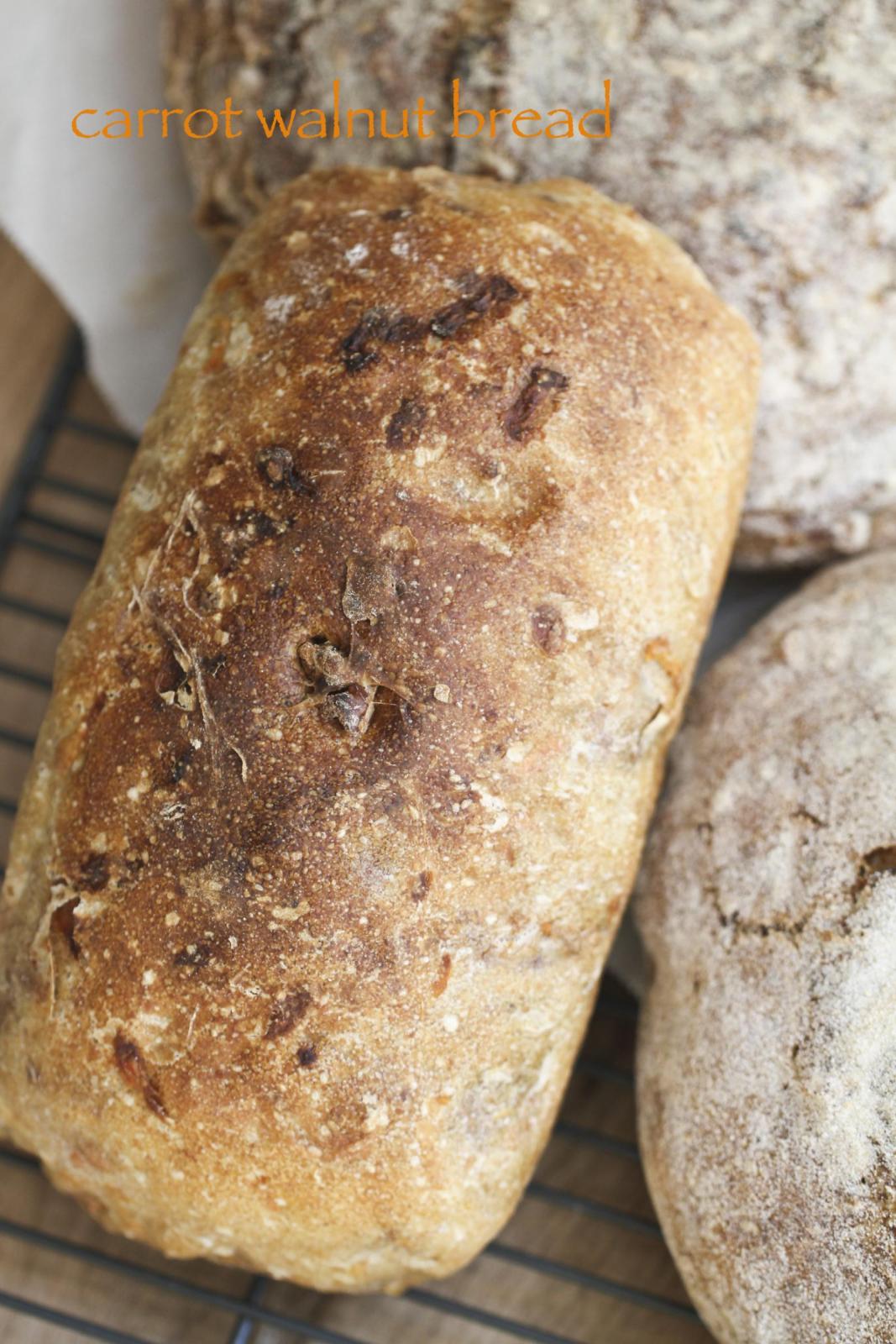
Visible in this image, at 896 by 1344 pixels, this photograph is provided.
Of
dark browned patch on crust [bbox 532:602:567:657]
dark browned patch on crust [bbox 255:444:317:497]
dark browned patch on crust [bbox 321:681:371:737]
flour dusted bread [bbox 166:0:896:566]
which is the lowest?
dark browned patch on crust [bbox 321:681:371:737]

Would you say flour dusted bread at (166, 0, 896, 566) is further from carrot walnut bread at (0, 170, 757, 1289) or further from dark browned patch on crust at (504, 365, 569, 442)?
dark browned patch on crust at (504, 365, 569, 442)

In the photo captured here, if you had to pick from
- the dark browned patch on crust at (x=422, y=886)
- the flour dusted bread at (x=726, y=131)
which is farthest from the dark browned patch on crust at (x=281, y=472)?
the flour dusted bread at (x=726, y=131)

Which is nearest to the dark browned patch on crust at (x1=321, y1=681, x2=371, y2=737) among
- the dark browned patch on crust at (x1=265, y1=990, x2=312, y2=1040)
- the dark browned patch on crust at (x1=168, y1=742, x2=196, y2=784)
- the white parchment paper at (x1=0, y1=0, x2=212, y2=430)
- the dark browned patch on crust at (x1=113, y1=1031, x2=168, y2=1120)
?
the dark browned patch on crust at (x1=168, y1=742, x2=196, y2=784)

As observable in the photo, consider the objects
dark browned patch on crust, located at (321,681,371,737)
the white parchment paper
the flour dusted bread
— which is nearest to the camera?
dark browned patch on crust, located at (321,681,371,737)

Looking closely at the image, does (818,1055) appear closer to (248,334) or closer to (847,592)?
(847,592)

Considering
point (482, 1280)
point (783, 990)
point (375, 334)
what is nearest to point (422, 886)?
point (783, 990)

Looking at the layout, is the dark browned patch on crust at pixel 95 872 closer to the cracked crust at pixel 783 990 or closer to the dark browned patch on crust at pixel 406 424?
the dark browned patch on crust at pixel 406 424
